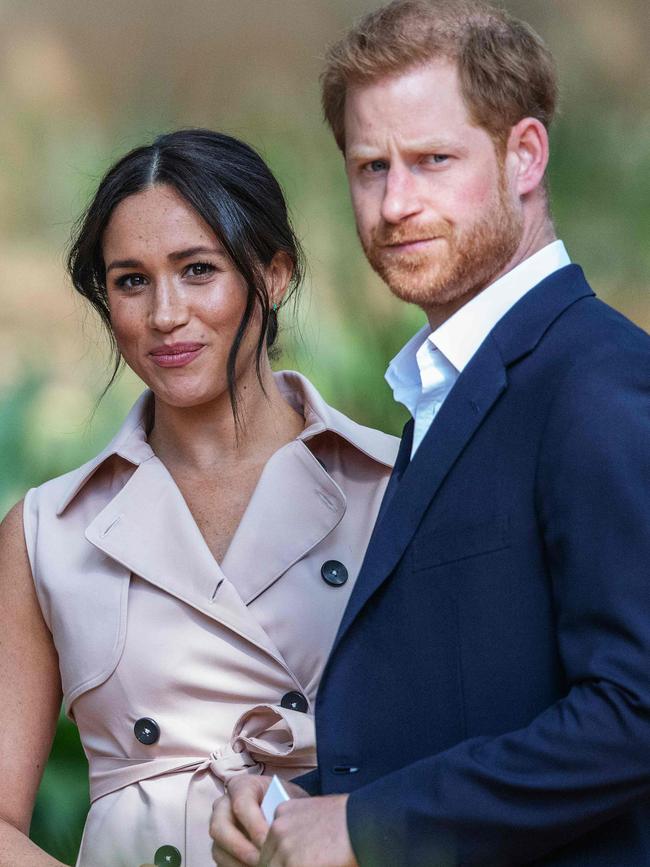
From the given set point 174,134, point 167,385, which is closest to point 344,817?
point 167,385

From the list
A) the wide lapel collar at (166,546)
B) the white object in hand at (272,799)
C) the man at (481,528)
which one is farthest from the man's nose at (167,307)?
the white object in hand at (272,799)

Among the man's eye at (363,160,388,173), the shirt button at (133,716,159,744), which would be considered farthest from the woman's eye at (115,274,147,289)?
the man's eye at (363,160,388,173)

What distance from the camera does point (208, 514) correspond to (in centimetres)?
253

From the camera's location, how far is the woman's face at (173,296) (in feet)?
7.98

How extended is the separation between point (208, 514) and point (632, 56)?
178 centimetres

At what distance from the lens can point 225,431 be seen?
256 cm

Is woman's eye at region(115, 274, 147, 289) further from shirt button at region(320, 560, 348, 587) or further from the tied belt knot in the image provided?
the tied belt knot

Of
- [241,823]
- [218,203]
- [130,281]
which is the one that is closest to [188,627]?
[130,281]

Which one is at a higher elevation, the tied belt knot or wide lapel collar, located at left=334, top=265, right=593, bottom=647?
wide lapel collar, located at left=334, top=265, right=593, bottom=647

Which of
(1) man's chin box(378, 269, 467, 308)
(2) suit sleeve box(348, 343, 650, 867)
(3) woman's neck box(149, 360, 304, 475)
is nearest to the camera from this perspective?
(2) suit sleeve box(348, 343, 650, 867)

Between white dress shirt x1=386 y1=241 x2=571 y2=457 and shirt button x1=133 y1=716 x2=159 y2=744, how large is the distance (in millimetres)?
898

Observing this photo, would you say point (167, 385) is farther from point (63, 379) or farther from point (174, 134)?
point (63, 379)

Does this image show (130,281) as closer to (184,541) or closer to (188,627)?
(184,541)

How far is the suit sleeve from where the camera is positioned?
1.30 meters
